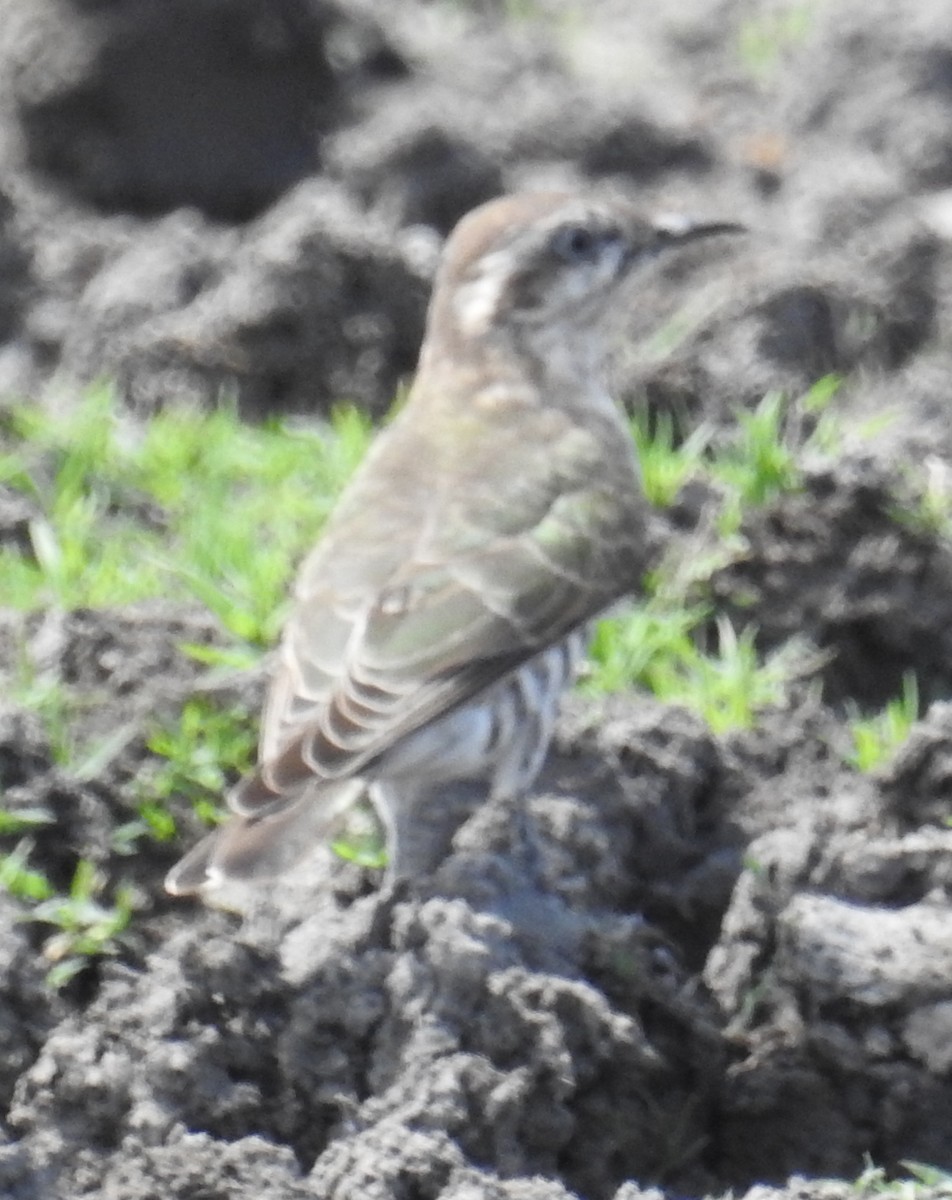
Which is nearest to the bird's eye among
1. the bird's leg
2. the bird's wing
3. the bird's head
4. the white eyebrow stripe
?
the bird's head

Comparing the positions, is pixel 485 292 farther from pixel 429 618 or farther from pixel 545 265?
pixel 429 618

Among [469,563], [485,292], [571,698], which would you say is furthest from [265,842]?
[485,292]

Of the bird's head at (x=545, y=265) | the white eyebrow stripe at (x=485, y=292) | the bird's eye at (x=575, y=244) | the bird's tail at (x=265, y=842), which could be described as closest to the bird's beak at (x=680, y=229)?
the bird's head at (x=545, y=265)

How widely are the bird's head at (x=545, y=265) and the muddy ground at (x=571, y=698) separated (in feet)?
1.99

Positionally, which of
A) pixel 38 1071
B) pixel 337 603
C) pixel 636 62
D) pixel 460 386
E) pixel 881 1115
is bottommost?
pixel 38 1071

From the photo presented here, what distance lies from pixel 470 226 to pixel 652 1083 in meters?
2.35

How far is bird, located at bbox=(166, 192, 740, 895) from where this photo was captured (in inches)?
194

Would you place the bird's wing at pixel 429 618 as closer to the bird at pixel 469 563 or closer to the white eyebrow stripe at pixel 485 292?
the bird at pixel 469 563

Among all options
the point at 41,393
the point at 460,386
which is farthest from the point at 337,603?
the point at 41,393

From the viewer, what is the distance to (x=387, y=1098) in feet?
14.2

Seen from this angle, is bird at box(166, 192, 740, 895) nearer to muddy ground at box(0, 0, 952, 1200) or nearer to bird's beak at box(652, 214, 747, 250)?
bird's beak at box(652, 214, 747, 250)

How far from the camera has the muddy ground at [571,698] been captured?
4.46 metres

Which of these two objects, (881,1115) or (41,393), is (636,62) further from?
(881,1115)

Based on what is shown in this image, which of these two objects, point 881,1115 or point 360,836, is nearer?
point 881,1115
